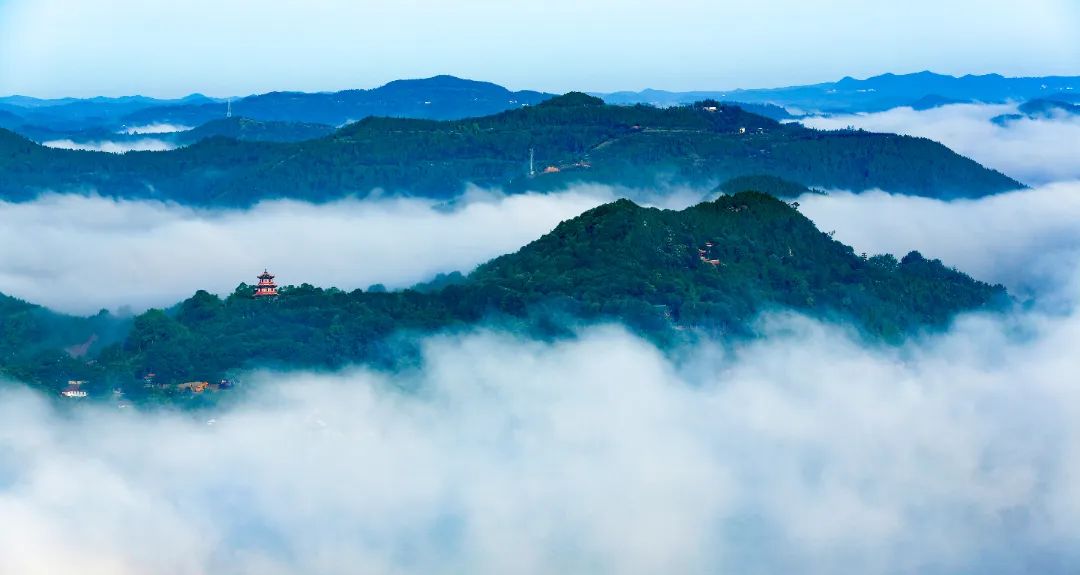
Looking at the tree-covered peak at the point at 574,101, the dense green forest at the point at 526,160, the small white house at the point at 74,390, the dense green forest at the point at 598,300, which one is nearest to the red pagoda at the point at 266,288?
the dense green forest at the point at 598,300

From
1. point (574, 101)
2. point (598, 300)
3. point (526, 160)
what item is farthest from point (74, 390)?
point (574, 101)

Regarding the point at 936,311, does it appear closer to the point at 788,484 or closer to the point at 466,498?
the point at 788,484

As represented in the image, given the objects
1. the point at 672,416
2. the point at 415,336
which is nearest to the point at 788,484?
the point at 672,416

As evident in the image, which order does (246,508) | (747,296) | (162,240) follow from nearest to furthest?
(246,508)
(747,296)
(162,240)

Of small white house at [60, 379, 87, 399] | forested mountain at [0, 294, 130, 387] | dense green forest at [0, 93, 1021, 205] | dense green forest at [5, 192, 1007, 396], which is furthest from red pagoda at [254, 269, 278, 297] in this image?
dense green forest at [0, 93, 1021, 205]

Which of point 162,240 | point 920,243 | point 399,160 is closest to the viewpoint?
point 920,243

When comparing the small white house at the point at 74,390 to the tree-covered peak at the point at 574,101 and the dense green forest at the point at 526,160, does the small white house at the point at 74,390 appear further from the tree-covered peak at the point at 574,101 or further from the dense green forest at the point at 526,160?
the tree-covered peak at the point at 574,101
